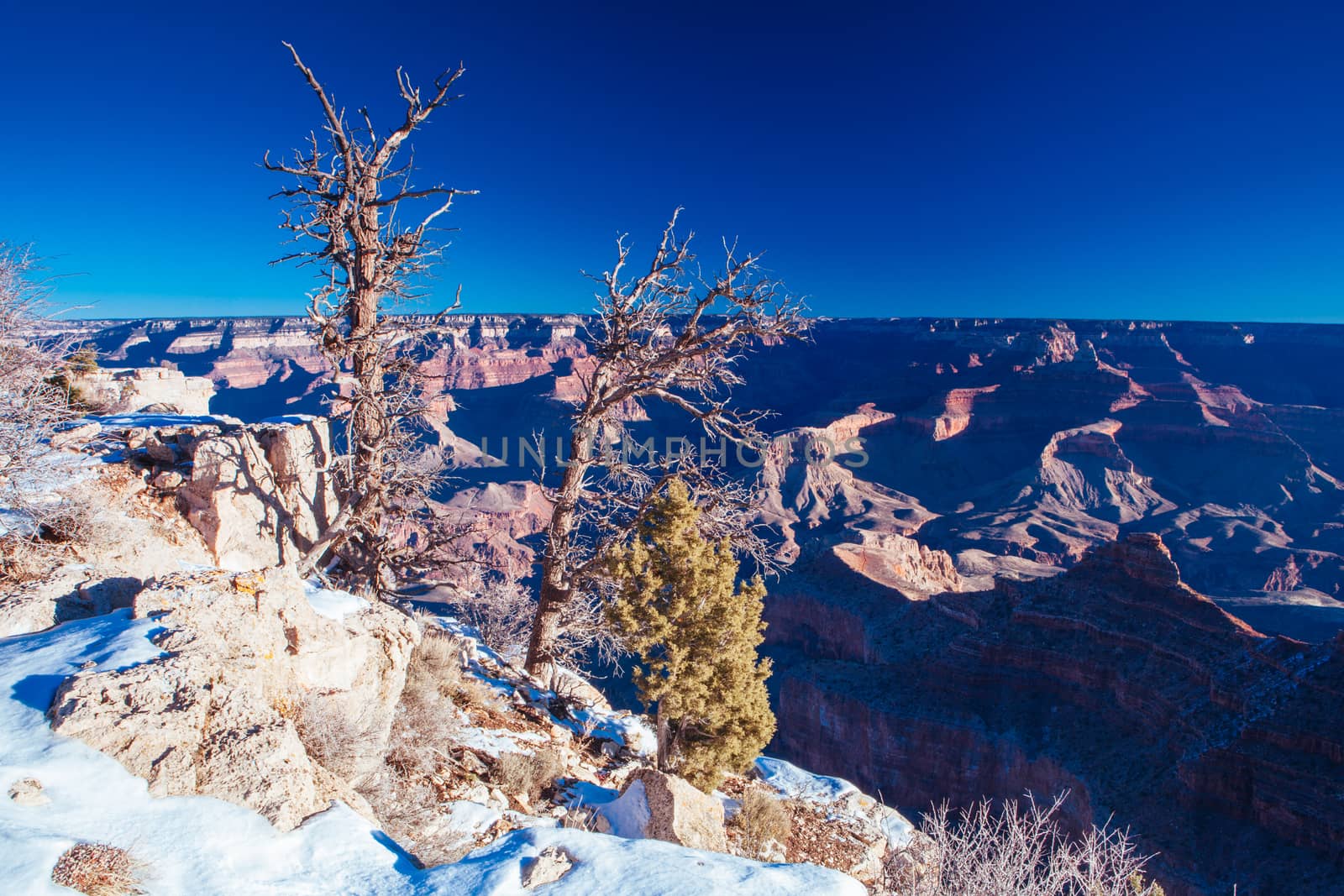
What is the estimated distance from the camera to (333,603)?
20.9ft

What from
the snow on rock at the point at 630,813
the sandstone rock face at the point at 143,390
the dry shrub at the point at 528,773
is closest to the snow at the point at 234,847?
the snow on rock at the point at 630,813

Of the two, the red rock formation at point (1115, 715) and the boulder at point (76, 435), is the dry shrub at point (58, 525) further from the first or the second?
the red rock formation at point (1115, 715)

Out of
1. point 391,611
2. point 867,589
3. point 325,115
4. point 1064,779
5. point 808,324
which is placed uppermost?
point 325,115

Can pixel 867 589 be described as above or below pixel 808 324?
below

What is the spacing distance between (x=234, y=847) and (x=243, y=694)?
3.78ft

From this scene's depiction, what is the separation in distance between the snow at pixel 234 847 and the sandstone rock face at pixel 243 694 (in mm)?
123

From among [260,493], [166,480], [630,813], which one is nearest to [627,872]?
[630,813]

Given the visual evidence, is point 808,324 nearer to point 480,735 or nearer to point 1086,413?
point 480,735

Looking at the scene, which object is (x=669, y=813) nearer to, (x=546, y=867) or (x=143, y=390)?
(x=546, y=867)

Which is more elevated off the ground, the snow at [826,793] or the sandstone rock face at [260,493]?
the sandstone rock face at [260,493]

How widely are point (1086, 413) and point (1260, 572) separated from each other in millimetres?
43867

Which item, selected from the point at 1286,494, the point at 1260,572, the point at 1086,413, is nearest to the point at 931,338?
the point at 1086,413

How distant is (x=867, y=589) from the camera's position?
39062 millimetres

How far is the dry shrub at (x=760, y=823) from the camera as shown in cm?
689
